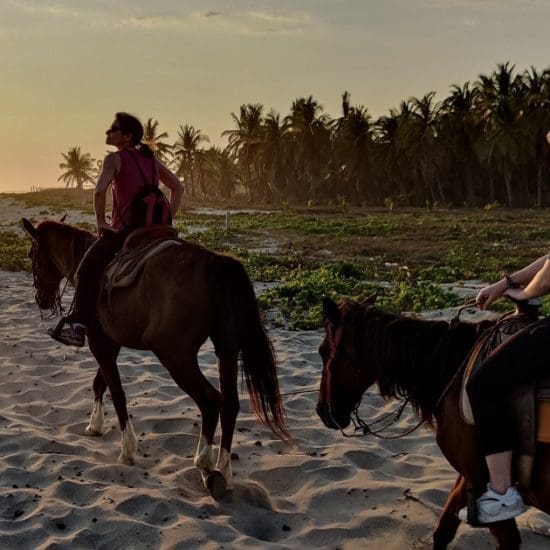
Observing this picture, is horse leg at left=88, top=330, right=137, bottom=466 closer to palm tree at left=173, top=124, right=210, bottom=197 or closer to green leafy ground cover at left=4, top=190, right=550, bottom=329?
green leafy ground cover at left=4, top=190, right=550, bottom=329

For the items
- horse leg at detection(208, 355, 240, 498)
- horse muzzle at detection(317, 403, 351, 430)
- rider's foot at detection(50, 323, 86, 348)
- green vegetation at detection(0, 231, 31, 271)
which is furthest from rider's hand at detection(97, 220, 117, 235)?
green vegetation at detection(0, 231, 31, 271)

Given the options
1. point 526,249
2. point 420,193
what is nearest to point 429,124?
point 420,193

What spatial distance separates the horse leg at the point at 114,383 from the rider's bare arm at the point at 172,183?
1.37 m

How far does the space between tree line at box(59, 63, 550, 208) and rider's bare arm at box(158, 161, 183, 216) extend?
138 ft

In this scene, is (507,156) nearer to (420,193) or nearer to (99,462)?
(420,193)

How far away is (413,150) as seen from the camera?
55688mm

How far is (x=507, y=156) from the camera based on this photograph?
47781 mm

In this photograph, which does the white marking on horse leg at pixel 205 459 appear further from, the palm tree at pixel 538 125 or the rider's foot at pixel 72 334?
the palm tree at pixel 538 125

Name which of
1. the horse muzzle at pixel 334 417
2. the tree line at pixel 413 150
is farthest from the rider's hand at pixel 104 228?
the tree line at pixel 413 150

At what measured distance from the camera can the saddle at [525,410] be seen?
9.21ft

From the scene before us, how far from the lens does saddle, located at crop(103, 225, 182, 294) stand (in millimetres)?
4945

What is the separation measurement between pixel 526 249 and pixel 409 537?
54.3ft

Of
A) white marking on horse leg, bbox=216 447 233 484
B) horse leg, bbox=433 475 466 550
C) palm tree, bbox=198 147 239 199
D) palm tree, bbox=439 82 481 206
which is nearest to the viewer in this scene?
horse leg, bbox=433 475 466 550

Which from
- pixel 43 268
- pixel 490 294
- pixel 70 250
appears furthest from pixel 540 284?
pixel 43 268
